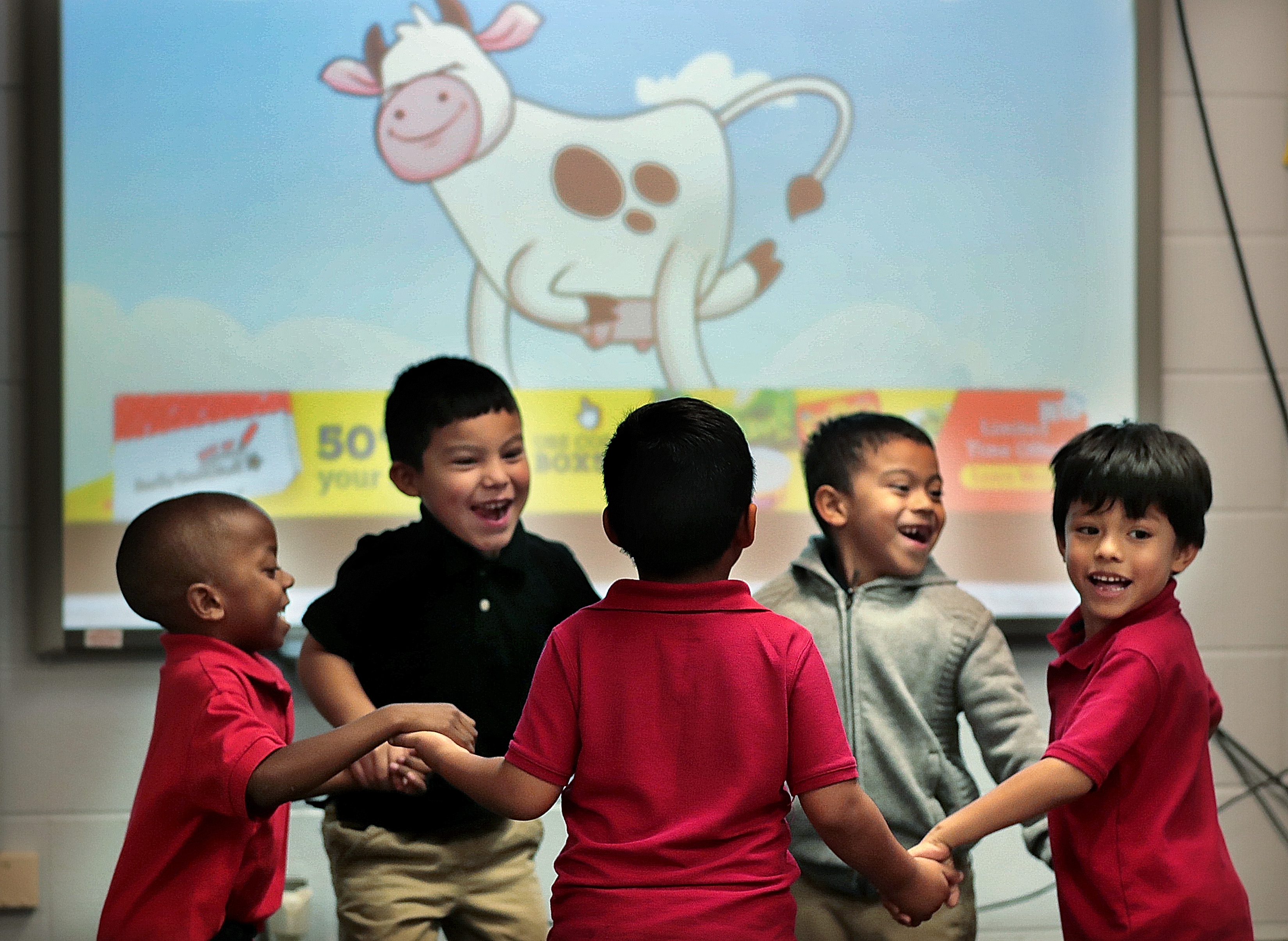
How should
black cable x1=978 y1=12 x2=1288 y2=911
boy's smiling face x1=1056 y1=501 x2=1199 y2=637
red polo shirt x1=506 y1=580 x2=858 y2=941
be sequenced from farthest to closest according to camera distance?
black cable x1=978 y1=12 x2=1288 y2=911 < boy's smiling face x1=1056 y1=501 x2=1199 y2=637 < red polo shirt x1=506 y1=580 x2=858 y2=941

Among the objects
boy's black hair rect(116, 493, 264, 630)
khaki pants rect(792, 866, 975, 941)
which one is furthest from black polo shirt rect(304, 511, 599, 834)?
khaki pants rect(792, 866, 975, 941)

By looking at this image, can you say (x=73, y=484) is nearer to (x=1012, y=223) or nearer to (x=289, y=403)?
(x=289, y=403)

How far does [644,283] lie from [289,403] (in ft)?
2.38

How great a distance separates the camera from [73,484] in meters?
2.23

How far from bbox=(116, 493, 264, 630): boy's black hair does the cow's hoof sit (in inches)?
46.3

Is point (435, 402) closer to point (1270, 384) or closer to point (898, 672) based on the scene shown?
point (898, 672)

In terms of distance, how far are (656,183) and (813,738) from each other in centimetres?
140

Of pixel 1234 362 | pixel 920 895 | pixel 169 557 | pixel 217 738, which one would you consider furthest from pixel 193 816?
pixel 1234 362

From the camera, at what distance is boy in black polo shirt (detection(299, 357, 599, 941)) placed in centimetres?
165

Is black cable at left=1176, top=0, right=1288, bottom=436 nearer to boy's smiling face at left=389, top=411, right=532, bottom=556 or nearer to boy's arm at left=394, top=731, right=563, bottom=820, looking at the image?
boy's smiling face at left=389, top=411, right=532, bottom=556

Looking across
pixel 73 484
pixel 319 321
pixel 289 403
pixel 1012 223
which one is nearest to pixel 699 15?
pixel 1012 223

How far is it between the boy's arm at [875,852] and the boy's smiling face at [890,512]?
0.47 m

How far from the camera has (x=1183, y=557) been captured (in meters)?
1.46

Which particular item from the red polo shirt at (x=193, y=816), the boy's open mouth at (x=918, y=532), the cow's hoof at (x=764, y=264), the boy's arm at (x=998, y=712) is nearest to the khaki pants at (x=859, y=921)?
the boy's arm at (x=998, y=712)
